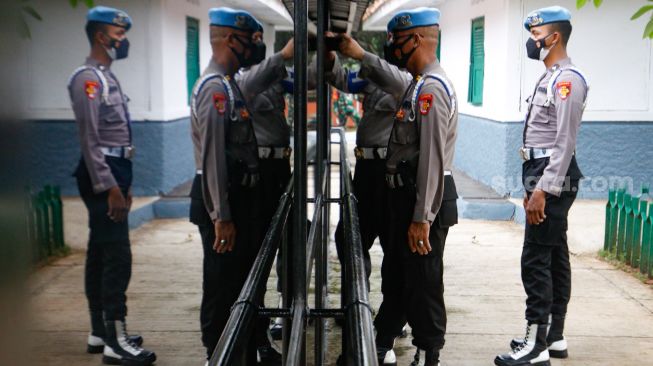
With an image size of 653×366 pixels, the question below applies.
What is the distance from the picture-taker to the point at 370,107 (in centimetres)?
250

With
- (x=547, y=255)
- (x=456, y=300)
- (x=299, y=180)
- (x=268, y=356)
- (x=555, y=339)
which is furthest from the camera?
(x=456, y=300)

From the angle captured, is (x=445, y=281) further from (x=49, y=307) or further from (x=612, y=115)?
(x=49, y=307)

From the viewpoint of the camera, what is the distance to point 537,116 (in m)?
2.14

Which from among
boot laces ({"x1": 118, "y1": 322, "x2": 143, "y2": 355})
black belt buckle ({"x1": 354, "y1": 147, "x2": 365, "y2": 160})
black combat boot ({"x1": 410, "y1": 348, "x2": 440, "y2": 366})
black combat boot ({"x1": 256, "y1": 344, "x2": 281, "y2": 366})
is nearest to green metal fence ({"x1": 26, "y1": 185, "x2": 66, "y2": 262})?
boot laces ({"x1": 118, "y1": 322, "x2": 143, "y2": 355})

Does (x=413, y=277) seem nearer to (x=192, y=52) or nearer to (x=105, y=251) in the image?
(x=192, y=52)

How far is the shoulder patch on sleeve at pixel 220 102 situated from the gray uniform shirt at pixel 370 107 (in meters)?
1.46

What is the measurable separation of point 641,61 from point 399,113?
0.69 meters

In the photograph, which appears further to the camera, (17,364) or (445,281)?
(445,281)

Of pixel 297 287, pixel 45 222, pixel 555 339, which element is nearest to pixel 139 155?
pixel 45 222

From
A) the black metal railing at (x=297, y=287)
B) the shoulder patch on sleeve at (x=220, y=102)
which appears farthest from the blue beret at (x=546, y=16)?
the shoulder patch on sleeve at (x=220, y=102)

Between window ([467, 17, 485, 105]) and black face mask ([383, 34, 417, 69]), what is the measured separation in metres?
0.16

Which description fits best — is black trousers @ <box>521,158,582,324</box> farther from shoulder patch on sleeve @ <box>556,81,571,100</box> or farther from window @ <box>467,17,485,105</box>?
window @ <box>467,17,485,105</box>

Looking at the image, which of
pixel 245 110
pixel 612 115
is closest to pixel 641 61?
pixel 612 115

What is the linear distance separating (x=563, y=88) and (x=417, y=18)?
0.46m
